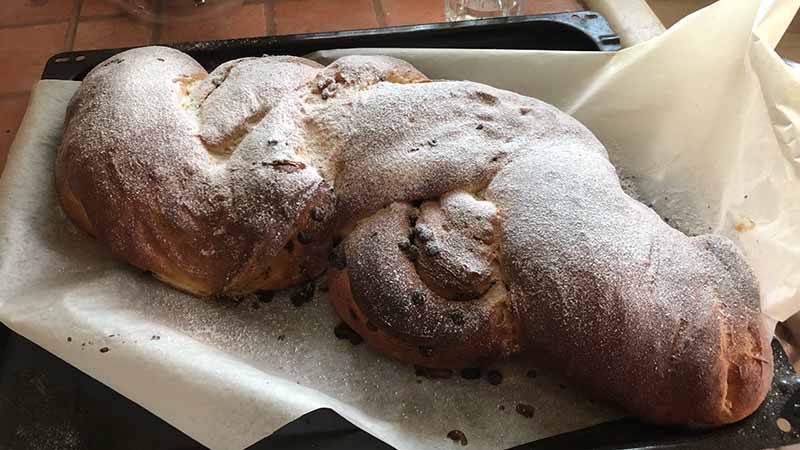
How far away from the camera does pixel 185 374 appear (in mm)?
764

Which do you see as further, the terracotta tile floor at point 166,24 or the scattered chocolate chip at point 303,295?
the terracotta tile floor at point 166,24

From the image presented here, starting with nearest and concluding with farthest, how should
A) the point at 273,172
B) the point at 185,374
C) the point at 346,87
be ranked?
the point at 185,374 → the point at 273,172 → the point at 346,87

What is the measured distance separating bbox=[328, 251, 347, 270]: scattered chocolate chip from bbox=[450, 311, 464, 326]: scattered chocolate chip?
160mm

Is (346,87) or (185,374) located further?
(346,87)

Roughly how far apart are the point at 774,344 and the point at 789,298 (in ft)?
0.28

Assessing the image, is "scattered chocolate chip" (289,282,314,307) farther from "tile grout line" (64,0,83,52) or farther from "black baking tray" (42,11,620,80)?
"tile grout line" (64,0,83,52)

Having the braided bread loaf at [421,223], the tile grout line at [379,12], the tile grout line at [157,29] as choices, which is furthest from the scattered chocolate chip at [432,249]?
the tile grout line at [157,29]

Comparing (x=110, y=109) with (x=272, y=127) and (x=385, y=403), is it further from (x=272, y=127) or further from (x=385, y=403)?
(x=385, y=403)

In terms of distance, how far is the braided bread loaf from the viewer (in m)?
0.77

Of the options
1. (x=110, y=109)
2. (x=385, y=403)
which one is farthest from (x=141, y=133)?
(x=385, y=403)

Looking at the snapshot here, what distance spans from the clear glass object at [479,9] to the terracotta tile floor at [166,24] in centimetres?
3

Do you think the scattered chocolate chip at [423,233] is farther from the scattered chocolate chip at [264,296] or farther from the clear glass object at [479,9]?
the clear glass object at [479,9]

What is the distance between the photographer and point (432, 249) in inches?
31.5

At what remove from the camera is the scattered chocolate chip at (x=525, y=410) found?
82 cm
